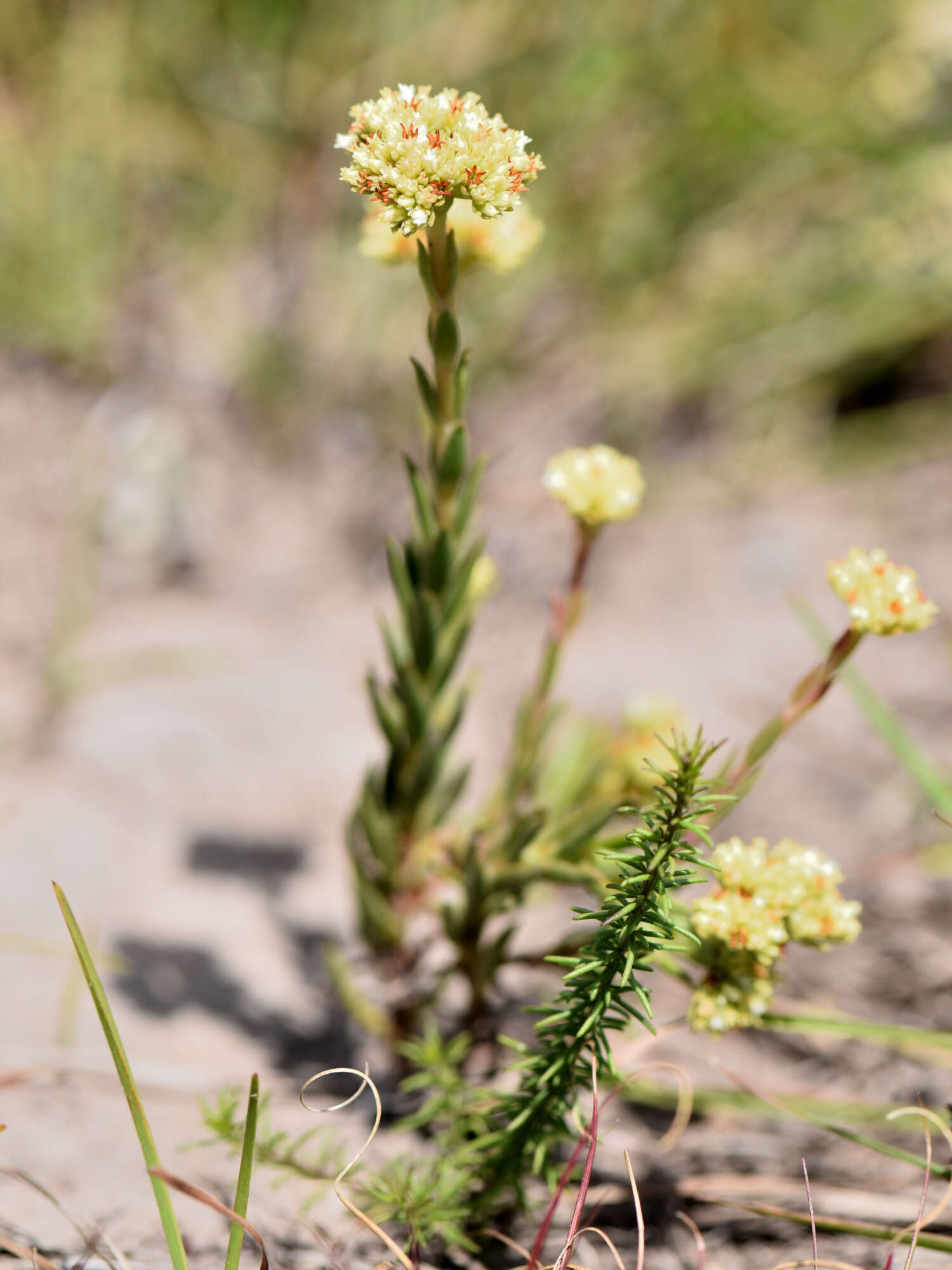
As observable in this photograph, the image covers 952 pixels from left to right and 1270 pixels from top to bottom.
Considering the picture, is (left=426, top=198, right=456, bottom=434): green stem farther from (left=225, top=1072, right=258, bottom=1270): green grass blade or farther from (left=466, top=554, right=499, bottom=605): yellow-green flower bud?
(left=225, top=1072, right=258, bottom=1270): green grass blade

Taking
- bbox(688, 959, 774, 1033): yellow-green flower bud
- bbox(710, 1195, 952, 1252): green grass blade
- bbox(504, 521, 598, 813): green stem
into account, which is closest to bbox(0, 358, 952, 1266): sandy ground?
bbox(710, 1195, 952, 1252): green grass blade

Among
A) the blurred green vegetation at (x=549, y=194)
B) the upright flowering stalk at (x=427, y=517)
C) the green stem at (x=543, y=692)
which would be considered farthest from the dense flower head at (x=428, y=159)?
the blurred green vegetation at (x=549, y=194)

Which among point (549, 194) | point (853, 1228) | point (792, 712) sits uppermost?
point (549, 194)

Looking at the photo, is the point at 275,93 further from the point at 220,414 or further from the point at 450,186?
the point at 450,186

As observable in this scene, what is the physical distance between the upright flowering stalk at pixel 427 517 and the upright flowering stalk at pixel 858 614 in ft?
1.09

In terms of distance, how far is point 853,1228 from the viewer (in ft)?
2.78

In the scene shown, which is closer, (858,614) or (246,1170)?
(246,1170)

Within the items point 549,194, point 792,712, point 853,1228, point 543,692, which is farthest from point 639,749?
point 549,194

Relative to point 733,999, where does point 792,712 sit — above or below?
above

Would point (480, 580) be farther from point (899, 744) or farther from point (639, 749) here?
point (899, 744)

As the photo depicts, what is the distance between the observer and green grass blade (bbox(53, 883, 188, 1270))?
27.0 inches

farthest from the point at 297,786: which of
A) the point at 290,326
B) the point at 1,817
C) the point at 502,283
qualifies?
the point at 502,283

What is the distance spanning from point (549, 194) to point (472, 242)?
5.29 ft

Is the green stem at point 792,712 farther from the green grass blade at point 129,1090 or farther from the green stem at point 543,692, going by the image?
the green grass blade at point 129,1090
